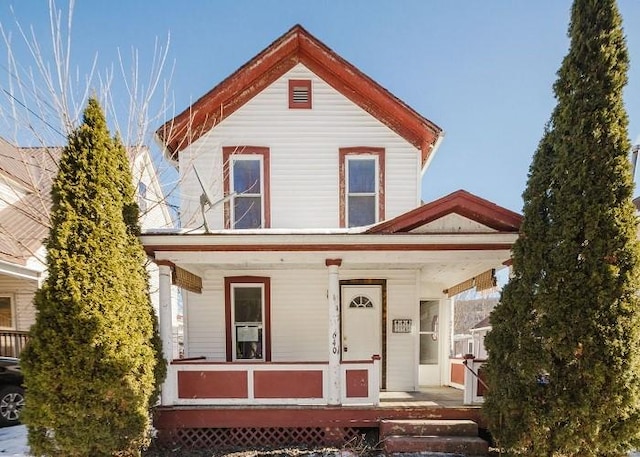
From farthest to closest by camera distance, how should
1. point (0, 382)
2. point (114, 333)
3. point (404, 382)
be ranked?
point (404, 382) → point (0, 382) → point (114, 333)

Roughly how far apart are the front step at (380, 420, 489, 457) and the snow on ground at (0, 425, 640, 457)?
7.66ft

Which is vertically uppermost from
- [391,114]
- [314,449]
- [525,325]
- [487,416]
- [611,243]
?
[391,114]

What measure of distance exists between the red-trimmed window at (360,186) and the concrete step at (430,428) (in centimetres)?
393

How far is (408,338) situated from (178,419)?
15.5ft

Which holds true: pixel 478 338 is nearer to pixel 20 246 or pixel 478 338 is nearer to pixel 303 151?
pixel 303 151

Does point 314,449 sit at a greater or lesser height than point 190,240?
lesser

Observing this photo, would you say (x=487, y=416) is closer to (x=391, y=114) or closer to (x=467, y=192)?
(x=467, y=192)

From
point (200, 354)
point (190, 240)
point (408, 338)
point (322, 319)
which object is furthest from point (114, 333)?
point (408, 338)

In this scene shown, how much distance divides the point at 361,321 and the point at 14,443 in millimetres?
6475

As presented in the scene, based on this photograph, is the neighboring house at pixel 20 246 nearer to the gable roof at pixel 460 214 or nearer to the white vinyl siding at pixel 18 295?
the white vinyl siding at pixel 18 295

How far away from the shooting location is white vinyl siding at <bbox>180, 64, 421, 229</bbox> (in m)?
7.90

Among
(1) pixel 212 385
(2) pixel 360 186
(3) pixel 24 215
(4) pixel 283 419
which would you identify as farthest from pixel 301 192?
(3) pixel 24 215

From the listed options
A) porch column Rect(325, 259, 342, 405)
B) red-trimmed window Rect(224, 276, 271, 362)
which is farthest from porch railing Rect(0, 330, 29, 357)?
porch column Rect(325, 259, 342, 405)

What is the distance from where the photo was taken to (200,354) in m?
7.81
